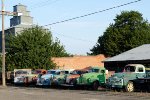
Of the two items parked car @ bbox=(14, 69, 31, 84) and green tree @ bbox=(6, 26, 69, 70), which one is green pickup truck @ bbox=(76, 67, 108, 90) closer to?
parked car @ bbox=(14, 69, 31, 84)

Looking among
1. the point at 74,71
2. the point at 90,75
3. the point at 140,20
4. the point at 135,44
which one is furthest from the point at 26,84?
the point at 140,20

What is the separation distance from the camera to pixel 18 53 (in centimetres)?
5359

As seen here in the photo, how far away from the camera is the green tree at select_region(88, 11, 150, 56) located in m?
75.4

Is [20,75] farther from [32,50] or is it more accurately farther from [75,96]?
[75,96]

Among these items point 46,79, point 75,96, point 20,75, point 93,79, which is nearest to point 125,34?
point 20,75

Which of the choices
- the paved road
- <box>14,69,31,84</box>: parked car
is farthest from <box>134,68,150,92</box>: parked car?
<box>14,69,31,84</box>: parked car

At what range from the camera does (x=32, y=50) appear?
5241cm

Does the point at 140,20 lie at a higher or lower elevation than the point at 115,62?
higher

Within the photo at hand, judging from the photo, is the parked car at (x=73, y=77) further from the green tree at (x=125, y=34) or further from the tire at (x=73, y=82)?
the green tree at (x=125, y=34)

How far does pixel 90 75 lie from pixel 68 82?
2530mm

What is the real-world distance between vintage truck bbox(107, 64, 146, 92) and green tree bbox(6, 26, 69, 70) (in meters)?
23.5

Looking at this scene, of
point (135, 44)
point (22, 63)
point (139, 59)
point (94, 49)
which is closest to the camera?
point (139, 59)

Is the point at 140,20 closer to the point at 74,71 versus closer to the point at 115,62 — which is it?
the point at 115,62

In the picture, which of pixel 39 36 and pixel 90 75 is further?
pixel 39 36
